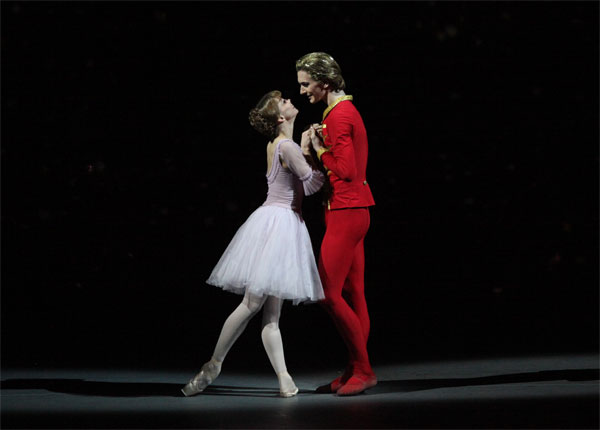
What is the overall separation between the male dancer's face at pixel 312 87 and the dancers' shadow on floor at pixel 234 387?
1.31 metres

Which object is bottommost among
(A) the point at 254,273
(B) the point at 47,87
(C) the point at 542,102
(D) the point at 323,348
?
(D) the point at 323,348

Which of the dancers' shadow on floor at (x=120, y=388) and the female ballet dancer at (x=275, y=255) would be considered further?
the dancers' shadow on floor at (x=120, y=388)

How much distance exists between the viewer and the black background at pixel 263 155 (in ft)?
19.3

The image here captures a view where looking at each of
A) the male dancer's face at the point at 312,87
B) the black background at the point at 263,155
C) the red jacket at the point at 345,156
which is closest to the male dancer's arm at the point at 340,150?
the red jacket at the point at 345,156

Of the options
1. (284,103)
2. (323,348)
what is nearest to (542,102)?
(323,348)

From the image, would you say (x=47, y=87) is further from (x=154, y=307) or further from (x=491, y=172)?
(x=491, y=172)

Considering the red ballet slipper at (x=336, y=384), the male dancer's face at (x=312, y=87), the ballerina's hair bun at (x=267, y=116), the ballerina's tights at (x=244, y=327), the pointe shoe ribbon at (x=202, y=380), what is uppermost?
the male dancer's face at (x=312, y=87)

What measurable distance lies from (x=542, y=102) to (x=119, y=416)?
3.68 metres

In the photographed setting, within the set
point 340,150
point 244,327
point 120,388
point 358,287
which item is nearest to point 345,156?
point 340,150

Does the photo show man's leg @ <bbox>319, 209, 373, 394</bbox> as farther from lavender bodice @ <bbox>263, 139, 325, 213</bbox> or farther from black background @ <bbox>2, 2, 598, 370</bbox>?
black background @ <bbox>2, 2, 598, 370</bbox>

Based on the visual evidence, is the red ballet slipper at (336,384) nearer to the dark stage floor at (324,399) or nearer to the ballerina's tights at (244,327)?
the dark stage floor at (324,399)

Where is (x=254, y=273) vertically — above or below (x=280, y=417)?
above

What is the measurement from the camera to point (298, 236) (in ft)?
13.5

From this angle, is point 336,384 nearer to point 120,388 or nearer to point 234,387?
point 234,387
